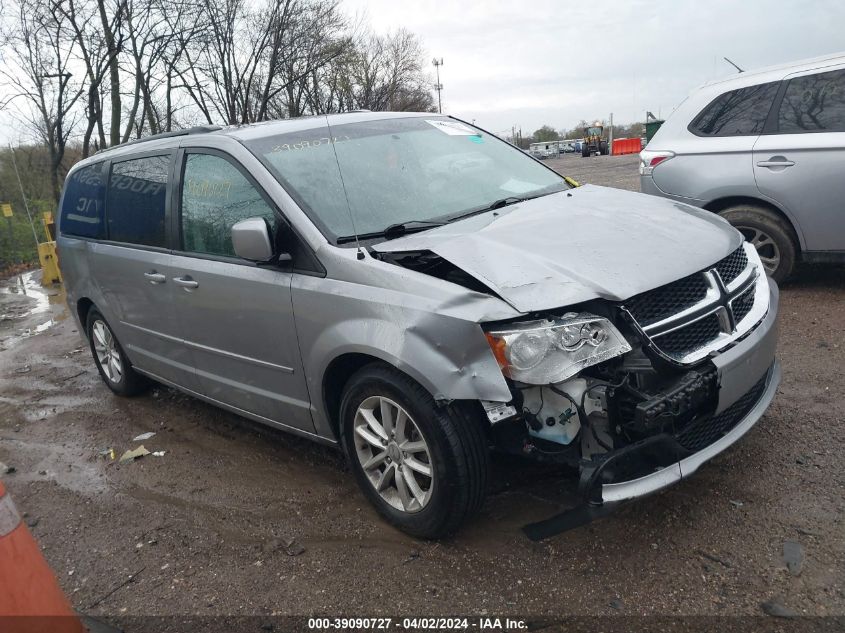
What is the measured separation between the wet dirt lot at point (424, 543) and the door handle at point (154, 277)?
1112 mm

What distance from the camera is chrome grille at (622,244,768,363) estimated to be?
105 inches

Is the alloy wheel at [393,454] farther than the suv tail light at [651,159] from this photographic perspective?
No

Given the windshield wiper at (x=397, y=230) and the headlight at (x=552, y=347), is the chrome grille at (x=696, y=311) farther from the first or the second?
the windshield wiper at (x=397, y=230)

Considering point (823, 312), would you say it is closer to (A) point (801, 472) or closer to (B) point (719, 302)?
(A) point (801, 472)

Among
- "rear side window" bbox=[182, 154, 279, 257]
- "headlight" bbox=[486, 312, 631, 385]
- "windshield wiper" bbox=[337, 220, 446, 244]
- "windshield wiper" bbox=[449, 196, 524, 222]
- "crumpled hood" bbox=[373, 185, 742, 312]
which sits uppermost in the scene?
"rear side window" bbox=[182, 154, 279, 257]

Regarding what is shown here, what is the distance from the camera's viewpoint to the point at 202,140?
3.95 meters

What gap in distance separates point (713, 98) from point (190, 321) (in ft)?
16.0

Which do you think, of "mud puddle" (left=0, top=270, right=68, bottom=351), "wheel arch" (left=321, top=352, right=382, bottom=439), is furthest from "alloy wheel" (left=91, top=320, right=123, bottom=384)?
"mud puddle" (left=0, top=270, right=68, bottom=351)

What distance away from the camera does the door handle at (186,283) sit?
3.84 metres

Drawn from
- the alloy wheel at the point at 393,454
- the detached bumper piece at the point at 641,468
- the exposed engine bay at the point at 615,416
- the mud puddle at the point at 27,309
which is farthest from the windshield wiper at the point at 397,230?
the mud puddle at the point at 27,309

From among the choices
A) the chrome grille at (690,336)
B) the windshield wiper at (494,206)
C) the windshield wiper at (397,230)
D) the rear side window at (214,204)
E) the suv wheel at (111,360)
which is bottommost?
the suv wheel at (111,360)

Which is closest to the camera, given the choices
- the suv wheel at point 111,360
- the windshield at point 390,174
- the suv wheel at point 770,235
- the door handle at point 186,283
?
the windshield at point 390,174

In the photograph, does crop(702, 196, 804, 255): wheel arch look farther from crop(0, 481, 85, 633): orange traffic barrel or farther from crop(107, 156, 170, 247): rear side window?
crop(0, 481, 85, 633): orange traffic barrel

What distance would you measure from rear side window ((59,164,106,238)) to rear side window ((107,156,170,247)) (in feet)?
0.66
